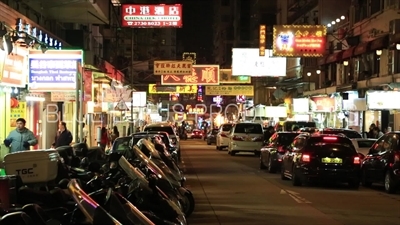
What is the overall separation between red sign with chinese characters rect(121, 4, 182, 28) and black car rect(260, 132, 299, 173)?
922cm

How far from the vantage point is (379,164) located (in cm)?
1867

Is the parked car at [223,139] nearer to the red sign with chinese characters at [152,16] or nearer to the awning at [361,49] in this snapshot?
the awning at [361,49]

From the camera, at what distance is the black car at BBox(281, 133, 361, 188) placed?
61.1 feet

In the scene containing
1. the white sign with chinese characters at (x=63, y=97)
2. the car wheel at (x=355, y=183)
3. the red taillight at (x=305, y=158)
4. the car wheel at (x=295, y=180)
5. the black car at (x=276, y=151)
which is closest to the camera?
the red taillight at (x=305, y=158)

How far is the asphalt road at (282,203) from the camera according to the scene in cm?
1263

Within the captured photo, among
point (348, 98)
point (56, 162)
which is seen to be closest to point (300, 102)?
point (348, 98)

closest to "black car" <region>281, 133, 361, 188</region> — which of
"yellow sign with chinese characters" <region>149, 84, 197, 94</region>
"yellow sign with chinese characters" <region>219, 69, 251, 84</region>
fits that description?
"yellow sign with chinese characters" <region>219, 69, 251, 84</region>

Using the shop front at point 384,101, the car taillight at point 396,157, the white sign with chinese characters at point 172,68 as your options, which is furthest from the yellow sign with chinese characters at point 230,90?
the car taillight at point 396,157

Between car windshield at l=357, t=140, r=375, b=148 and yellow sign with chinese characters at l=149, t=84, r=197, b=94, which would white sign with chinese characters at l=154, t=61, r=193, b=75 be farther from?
car windshield at l=357, t=140, r=375, b=148

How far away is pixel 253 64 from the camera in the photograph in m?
43.1

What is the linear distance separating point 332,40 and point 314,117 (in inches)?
219

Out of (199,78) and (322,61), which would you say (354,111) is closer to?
(322,61)

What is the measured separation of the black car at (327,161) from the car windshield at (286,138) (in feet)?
18.1

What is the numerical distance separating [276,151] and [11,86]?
10.1 m
